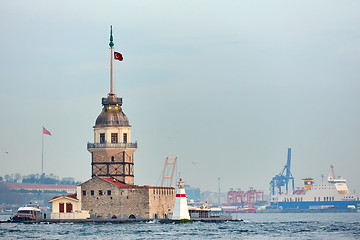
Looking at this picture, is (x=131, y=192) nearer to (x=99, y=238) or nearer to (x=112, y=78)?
(x=112, y=78)

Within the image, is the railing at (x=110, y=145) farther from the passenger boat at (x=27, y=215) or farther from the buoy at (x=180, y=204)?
the buoy at (x=180, y=204)

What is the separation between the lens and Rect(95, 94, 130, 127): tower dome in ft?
364

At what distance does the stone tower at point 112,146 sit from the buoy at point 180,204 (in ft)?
41.7

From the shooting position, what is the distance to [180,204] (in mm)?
98750

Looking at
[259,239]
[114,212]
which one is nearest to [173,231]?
[259,239]

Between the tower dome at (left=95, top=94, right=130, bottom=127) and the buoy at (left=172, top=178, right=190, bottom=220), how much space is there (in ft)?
54.8

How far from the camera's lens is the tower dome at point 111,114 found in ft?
364

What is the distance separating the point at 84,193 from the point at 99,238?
28095 mm

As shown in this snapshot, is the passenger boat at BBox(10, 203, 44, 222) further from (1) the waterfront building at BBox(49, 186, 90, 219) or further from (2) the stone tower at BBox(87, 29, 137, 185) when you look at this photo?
(2) the stone tower at BBox(87, 29, 137, 185)

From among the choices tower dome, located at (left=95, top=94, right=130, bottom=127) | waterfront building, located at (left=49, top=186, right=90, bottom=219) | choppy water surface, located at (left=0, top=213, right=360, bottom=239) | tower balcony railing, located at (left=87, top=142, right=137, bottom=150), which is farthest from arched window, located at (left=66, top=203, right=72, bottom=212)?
tower dome, located at (left=95, top=94, right=130, bottom=127)

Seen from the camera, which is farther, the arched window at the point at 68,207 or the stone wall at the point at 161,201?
the stone wall at the point at 161,201

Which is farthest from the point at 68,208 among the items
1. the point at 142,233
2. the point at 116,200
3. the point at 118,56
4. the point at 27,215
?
the point at 142,233

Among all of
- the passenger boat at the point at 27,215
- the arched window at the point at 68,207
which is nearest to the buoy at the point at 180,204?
the arched window at the point at 68,207

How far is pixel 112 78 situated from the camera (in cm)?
11369
